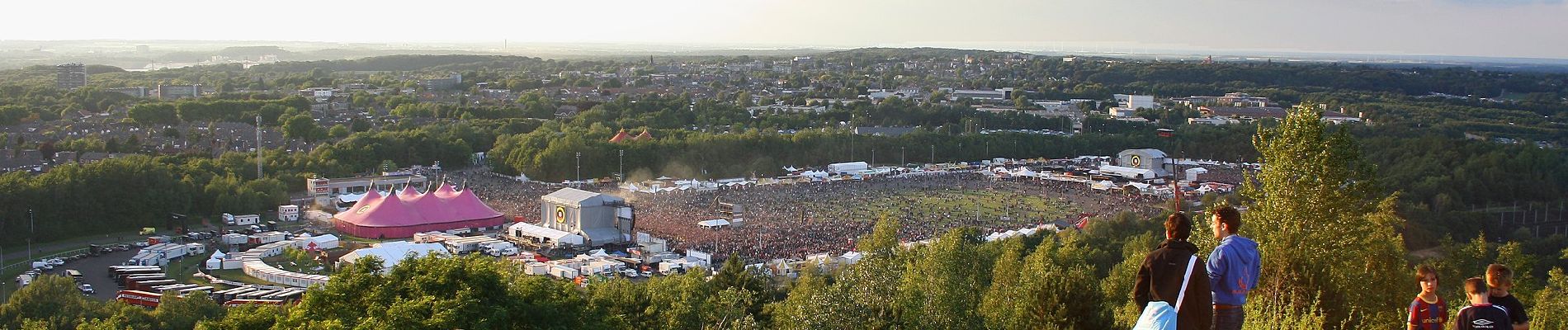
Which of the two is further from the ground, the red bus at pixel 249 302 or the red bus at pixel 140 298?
the red bus at pixel 249 302

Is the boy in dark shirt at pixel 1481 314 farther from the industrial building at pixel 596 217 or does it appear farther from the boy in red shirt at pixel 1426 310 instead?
the industrial building at pixel 596 217

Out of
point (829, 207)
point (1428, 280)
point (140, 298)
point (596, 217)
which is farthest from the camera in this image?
point (829, 207)

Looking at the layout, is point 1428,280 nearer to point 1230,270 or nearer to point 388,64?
point 1230,270

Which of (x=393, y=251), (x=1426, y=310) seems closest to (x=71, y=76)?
(x=393, y=251)

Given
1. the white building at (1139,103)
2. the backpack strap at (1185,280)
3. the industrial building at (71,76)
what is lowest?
the white building at (1139,103)

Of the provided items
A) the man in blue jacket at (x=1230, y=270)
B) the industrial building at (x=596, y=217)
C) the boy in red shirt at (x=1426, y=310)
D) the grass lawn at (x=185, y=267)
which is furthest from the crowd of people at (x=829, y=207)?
the man in blue jacket at (x=1230, y=270)
